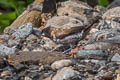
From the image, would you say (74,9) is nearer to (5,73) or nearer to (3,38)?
(3,38)

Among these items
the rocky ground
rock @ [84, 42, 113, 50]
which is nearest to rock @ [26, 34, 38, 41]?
the rocky ground

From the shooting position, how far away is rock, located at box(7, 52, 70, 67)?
11.9ft

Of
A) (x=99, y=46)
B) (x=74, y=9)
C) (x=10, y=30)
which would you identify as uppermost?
(x=74, y=9)

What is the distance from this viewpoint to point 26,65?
11.9 ft

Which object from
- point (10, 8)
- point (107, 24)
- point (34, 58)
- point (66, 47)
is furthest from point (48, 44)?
point (10, 8)

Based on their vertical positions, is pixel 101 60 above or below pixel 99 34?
below

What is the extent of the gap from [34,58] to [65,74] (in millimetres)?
496

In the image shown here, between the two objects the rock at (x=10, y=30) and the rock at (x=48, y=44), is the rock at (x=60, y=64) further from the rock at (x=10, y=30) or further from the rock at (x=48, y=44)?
the rock at (x=10, y=30)

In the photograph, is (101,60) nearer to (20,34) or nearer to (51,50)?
(51,50)

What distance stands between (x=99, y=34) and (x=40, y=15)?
1150 mm

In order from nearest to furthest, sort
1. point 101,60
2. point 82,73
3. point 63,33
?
1. point 82,73
2. point 101,60
3. point 63,33

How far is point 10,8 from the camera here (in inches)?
305

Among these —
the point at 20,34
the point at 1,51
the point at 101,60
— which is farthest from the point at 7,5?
A: the point at 101,60

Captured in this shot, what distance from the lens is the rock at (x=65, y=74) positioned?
328 cm
